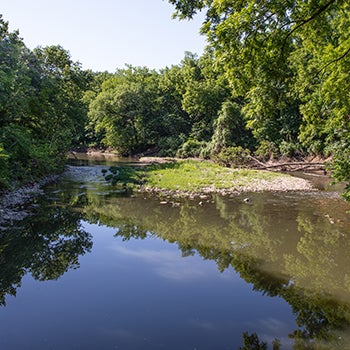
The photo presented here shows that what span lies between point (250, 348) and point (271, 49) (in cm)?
631

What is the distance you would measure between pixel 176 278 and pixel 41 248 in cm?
490

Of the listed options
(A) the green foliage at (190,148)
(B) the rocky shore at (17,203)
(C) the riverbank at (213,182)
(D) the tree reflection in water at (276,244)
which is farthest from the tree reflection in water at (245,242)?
(A) the green foliage at (190,148)

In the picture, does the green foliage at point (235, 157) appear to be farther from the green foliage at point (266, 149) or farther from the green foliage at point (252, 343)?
the green foliage at point (252, 343)

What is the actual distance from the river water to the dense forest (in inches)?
118

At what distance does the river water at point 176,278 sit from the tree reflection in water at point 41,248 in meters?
0.04

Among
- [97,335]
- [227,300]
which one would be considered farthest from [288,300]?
[97,335]

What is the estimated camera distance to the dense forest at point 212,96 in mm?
7812

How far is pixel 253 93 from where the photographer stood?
10.0 metres

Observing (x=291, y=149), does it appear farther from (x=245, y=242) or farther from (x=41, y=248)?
(x=41, y=248)

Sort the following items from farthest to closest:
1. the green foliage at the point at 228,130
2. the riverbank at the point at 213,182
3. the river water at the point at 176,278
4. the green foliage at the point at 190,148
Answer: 1. the green foliage at the point at 190,148
2. the green foliage at the point at 228,130
3. the riverbank at the point at 213,182
4. the river water at the point at 176,278

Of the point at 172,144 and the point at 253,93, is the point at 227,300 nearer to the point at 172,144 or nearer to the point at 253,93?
the point at 253,93

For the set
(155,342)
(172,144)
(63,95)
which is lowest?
(155,342)

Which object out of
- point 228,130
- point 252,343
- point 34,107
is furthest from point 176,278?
point 228,130

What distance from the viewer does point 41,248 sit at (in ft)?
37.5
